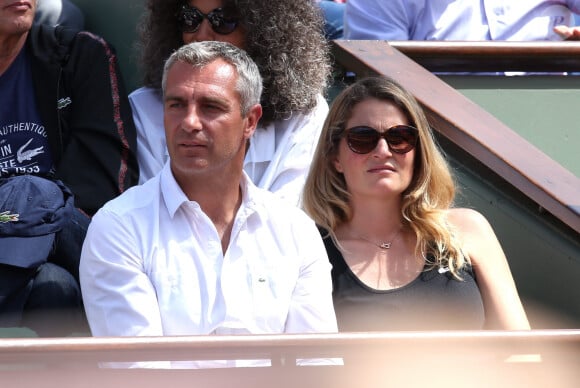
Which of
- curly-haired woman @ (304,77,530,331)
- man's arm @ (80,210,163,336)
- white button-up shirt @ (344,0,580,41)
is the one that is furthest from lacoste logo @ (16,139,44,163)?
white button-up shirt @ (344,0,580,41)

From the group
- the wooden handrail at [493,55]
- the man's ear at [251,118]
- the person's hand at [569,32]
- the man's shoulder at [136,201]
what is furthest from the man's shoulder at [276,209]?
the person's hand at [569,32]

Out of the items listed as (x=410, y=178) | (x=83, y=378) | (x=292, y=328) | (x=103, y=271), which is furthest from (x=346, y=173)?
(x=83, y=378)

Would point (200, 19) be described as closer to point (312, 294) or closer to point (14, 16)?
point (14, 16)

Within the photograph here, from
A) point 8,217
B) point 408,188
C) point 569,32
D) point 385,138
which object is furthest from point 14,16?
point 569,32

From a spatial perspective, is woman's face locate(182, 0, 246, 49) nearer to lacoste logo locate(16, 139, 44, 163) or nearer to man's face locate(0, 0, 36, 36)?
man's face locate(0, 0, 36, 36)

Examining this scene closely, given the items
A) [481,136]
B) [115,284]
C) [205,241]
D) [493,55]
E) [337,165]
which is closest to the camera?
[115,284]

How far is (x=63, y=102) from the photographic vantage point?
3.69 metres

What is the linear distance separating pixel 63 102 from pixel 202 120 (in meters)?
0.79

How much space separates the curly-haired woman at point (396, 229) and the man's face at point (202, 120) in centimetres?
51

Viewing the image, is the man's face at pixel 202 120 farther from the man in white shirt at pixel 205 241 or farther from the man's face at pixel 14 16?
the man's face at pixel 14 16

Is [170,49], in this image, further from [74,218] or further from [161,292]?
[161,292]

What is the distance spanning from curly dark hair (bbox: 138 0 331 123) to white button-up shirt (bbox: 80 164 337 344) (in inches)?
30.3

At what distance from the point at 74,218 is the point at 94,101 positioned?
522 mm

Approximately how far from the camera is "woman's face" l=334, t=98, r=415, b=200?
3.51m
